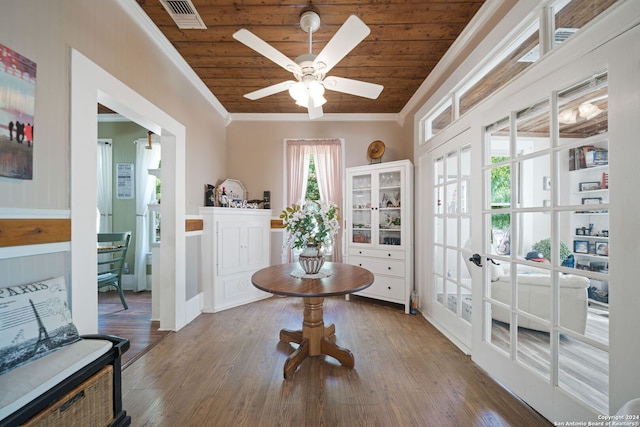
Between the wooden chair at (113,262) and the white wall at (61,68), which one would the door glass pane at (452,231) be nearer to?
the white wall at (61,68)

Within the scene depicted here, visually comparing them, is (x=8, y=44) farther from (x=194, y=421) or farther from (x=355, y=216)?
(x=355, y=216)

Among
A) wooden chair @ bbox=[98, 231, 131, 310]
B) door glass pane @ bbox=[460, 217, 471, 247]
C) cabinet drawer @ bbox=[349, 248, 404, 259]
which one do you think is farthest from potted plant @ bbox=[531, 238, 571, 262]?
wooden chair @ bbox=[98, 231, 131, 310]

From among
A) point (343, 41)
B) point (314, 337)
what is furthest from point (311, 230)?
point (343, 41)

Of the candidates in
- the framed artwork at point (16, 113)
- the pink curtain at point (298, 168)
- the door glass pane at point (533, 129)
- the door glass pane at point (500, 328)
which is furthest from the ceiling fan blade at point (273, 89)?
the door glass pane at point (500, 328)

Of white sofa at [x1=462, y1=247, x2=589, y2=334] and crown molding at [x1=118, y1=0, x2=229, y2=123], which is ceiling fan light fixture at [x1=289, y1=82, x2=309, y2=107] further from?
white sofa at [x1=462, y1=247, x2=589, y2=334]

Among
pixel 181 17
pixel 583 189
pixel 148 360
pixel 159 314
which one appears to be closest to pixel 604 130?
pixel 583 189

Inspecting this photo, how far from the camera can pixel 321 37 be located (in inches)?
86.6

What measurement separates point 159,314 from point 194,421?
1.67 m

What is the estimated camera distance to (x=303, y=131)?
3922 mm

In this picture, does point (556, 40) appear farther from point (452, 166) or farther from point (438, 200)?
point (438, 200)

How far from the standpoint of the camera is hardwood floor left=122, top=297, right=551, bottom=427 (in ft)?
4.77

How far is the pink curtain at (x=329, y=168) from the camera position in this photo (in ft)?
12.7

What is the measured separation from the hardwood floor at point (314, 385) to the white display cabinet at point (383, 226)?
2.36 feet

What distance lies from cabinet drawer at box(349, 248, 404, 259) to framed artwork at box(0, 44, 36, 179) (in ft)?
10.1
